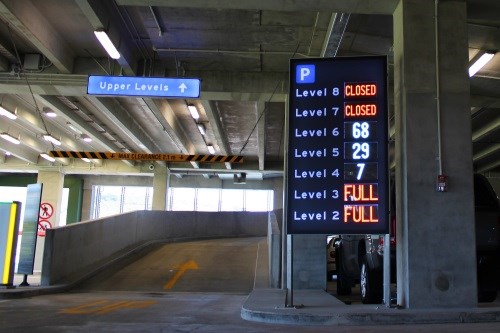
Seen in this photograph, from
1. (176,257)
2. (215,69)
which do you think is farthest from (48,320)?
(176,257)

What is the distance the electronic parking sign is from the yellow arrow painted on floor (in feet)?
22.7

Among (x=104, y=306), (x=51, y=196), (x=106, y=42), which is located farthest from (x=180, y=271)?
(x=51, y=196)

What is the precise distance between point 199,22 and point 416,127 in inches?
217

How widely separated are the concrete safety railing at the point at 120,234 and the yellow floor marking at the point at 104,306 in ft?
11.4

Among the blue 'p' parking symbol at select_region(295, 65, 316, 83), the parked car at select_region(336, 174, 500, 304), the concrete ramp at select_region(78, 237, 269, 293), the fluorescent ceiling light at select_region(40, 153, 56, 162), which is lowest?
the concrete ramp at select_region(78, 237, 269, 293)

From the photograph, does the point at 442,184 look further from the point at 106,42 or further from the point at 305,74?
the point at 106,42

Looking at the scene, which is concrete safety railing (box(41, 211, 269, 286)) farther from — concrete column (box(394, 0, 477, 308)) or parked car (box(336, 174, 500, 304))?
concrete column (box(394, 0, 477, 308))

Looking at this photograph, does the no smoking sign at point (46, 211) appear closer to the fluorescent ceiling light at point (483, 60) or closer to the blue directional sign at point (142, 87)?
the blue directional sign at point (142, 87)

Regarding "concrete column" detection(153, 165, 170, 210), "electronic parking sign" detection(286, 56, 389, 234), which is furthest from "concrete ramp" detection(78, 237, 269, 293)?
"concrete column" detection(153, 165, 170, 210)

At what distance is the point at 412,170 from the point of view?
24.5 feet

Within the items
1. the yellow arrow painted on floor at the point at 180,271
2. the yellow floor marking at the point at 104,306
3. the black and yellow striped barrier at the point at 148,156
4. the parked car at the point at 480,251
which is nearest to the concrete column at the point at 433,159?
the parked car at the point at 480,251

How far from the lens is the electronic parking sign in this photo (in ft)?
24.1

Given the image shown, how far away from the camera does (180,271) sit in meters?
15.2

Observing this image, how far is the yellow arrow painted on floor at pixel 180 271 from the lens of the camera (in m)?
13.3
